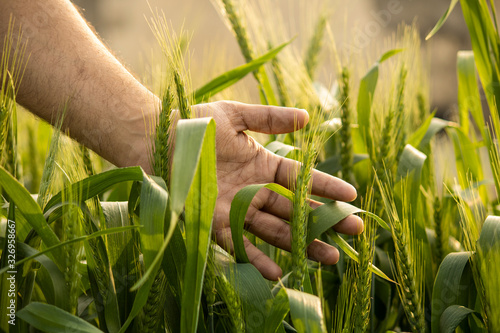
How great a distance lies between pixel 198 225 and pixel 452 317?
1.08ft

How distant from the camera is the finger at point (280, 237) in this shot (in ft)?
2.06

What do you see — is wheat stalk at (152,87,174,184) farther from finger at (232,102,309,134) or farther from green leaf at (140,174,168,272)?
finger at (232,102,309,134)

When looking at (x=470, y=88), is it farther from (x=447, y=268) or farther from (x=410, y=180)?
(x=447, y=268)

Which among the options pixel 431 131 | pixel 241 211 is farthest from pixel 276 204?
pixel 431 131

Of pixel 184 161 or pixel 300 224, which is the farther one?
pixel 300 224

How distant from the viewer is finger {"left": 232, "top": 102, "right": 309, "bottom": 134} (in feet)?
2.29

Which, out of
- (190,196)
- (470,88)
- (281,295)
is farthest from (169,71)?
(470,88)

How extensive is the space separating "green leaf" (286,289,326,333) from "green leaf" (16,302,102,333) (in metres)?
0.18

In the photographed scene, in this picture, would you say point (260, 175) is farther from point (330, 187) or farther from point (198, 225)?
point (198, 225)

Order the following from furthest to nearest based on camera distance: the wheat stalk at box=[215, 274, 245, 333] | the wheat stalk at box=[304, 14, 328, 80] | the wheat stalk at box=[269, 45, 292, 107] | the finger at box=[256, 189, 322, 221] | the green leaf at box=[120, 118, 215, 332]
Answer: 1. the wheat stalk at box=[304, 14, 328, 80]
2. the wheat stalk at box=[269, 45, 292, 107]
3. the finger at box=[256, 189, 322, 221]
4. the wheat stalk at box=[215, 274, 245, 333]
5. the green leaf at box=[120, 118, 215, 332]

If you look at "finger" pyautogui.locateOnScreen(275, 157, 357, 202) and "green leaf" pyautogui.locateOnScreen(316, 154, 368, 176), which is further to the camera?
"green leaf" pyautogui.locateOnScreen(316, 154, 368, 176)

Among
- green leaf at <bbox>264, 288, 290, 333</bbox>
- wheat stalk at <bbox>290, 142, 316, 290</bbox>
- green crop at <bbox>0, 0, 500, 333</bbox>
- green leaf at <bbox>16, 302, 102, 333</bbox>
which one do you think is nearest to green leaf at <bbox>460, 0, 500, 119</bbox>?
green crop at <bbox>0, 0, 500, 333</bbox>

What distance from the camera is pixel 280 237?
0.64 metres

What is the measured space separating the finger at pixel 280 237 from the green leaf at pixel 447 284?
0.44 ft
